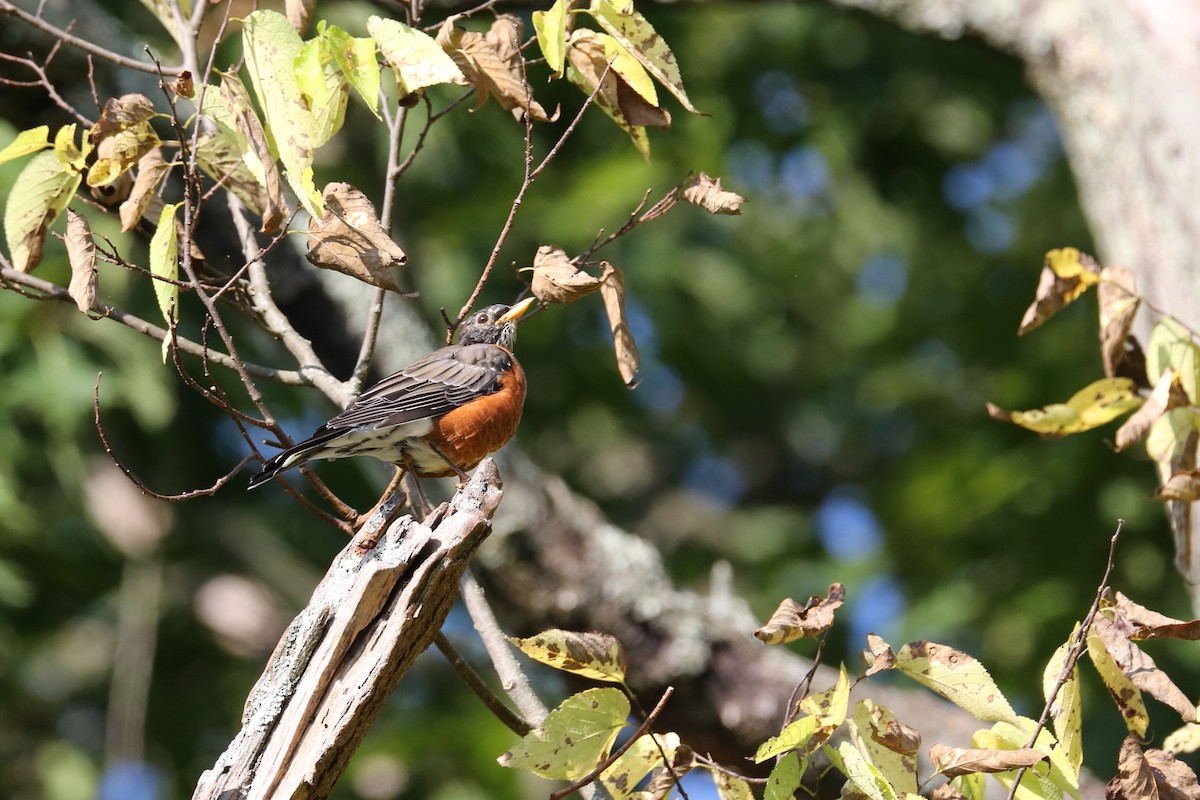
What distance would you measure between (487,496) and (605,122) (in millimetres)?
6659

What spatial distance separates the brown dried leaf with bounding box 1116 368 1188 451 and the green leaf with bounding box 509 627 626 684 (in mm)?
1493

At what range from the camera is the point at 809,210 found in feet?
36.0

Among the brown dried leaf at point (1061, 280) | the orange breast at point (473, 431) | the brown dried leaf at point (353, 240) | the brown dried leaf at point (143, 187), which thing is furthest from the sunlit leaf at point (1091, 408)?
the brown dried leaf at point (143, 187)

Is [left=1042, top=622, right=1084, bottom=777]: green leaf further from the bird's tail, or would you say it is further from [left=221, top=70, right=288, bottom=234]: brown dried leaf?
the bird's tail

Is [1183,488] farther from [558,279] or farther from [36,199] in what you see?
[36,199]

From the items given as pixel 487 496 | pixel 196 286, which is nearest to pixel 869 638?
pixel 487 496

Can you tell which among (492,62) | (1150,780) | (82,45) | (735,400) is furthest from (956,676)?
(735,400)

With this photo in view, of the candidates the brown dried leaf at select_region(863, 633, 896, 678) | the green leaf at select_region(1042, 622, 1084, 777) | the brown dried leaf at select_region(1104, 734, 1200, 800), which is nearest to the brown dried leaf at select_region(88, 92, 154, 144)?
the brown dried leaf at select_region(863, 633, 896, 678)

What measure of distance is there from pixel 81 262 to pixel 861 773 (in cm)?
171

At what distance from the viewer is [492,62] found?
2.62 metres

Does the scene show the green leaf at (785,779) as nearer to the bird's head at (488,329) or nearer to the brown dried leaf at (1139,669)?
the brown dried leaf at (1139,669)

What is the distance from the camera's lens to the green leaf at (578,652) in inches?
91.5

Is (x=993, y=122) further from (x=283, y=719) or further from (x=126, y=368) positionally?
(x=283, y=719)

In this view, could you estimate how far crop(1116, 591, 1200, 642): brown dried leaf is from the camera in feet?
7.81
